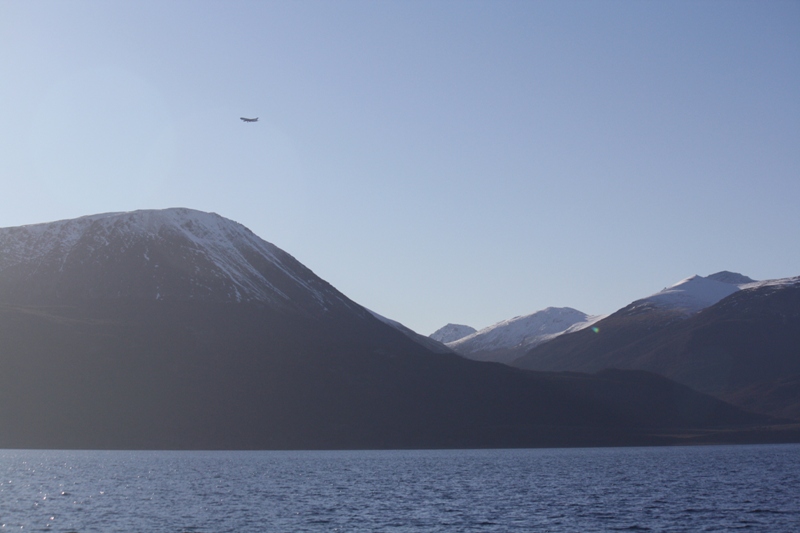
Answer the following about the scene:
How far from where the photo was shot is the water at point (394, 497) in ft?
249

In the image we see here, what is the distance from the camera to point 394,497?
3873 inches

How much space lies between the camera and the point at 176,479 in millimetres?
123875

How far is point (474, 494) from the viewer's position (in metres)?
103

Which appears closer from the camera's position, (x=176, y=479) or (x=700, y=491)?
(x=700, y=491)

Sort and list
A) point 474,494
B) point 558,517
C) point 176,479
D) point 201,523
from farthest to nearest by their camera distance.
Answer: point 176,479, point 474,494, point 558,517, point 201,523

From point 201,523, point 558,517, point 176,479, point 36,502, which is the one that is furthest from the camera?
point 176,479

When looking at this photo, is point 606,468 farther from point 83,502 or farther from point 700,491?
point 83,502

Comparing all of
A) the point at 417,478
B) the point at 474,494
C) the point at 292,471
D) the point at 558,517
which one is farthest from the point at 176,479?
the point at 558,517

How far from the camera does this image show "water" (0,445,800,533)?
7581cm

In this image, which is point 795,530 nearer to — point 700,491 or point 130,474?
point 700,491

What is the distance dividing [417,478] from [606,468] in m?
42.2

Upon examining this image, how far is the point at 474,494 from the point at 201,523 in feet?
123

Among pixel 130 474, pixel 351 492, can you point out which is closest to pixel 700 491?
pixel 351 492

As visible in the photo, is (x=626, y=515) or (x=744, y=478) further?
(x=744, y=478)
